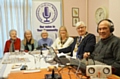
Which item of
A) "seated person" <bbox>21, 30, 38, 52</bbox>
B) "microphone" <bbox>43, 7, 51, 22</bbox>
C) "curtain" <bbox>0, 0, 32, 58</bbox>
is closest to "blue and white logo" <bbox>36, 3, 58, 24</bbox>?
"microphone" <bbox>43, 7, 51, 22</bbox>

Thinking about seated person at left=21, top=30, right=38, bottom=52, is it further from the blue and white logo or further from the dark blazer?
the dark blazer

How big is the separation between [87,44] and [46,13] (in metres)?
2.26

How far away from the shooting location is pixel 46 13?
4.62 metres

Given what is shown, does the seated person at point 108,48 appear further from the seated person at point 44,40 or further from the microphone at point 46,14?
the microphone at point 46,14

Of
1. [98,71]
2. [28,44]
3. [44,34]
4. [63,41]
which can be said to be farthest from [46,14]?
[98,71]

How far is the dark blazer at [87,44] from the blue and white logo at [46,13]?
204 cm

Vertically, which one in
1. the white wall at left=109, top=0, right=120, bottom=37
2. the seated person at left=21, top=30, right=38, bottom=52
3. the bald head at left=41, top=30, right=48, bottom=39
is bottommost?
the seated person at left=21, top=30, right=38, bottom=52

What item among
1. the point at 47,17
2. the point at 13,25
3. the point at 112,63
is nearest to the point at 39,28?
the point at 47,17

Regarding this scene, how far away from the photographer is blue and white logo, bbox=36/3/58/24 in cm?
458

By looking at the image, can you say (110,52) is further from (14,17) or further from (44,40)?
(14,17)

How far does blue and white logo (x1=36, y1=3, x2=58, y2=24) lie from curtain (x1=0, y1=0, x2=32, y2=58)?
0.28m

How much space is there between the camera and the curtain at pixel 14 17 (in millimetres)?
4340

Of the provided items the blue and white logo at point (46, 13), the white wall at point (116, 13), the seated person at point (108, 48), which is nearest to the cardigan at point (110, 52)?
the seated person at point (108, 48)

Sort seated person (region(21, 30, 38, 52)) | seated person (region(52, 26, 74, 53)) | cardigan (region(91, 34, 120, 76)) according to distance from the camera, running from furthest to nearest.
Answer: seated person (region(21, 30, 38, 52)) → seated person (region(52, 26, 74, 53)) → cardigan (region(91, 34, 120, 76))
